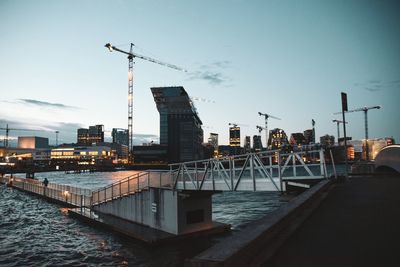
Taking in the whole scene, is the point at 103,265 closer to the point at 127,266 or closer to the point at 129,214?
the point at 127,266

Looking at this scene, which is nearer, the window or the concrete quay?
the concrete quay

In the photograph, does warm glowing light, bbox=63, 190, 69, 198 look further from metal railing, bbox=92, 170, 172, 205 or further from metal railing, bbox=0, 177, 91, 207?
metal railing, bbox=92, 170, 172, 205

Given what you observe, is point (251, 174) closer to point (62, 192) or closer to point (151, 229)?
point (151, 229)

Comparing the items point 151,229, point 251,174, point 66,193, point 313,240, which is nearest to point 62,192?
point 66,193

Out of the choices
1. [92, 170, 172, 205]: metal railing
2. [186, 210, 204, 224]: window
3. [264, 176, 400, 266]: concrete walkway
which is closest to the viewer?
[264, 176, 400, 266]: concrete walkway

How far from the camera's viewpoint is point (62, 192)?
49469 millimetres

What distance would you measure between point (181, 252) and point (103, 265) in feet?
17.7

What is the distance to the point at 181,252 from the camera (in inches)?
826

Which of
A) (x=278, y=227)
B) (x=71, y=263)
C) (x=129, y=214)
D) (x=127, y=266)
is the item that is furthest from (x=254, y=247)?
(x=129, y=214)

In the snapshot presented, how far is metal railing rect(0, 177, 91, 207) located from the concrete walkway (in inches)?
1389

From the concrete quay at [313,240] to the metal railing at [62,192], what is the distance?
116ft

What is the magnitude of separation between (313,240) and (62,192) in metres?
49.8

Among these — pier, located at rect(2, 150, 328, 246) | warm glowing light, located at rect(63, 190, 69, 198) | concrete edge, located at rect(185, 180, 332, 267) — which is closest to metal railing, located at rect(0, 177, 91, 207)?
warm glowing light, located at rect(63, 190, 69, 198)

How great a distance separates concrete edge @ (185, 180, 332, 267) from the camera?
5.11 metres
